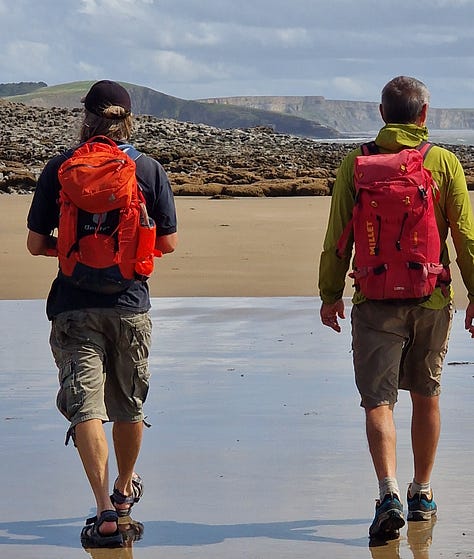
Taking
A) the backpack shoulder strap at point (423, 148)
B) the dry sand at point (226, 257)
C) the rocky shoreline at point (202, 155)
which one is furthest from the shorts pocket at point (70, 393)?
the rocky shoreline at point (202, 155)

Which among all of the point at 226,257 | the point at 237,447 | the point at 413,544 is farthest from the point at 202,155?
the point at 413,544

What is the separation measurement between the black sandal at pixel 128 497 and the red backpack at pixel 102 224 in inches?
32.6

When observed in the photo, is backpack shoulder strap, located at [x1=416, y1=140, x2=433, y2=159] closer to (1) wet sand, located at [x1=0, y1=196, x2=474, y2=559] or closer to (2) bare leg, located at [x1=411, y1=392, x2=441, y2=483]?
(2) bare leg, located at [x1=411, y1=392, x2=441, y2=483]

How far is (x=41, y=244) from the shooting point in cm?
514

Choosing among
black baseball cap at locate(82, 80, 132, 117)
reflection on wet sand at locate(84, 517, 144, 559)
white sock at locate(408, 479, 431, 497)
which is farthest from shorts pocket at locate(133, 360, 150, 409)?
white sock at locate(408, 479, 431, 497)

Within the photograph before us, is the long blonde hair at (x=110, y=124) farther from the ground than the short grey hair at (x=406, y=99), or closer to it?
closer to it

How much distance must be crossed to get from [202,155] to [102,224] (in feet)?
125

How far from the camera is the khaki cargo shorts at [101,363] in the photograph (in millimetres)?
4922

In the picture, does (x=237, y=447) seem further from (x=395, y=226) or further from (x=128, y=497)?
(x=395, y=226)

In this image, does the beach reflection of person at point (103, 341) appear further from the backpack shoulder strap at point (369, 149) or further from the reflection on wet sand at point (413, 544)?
the reflection on wet sand at point (413, 544)

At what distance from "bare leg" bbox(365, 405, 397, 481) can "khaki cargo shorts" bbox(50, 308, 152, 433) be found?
86 cm

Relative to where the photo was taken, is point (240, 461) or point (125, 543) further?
point (240, 461)

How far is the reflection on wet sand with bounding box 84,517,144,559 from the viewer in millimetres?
4777

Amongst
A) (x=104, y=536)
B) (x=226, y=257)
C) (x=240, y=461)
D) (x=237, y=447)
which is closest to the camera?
(x=104, y=536)
